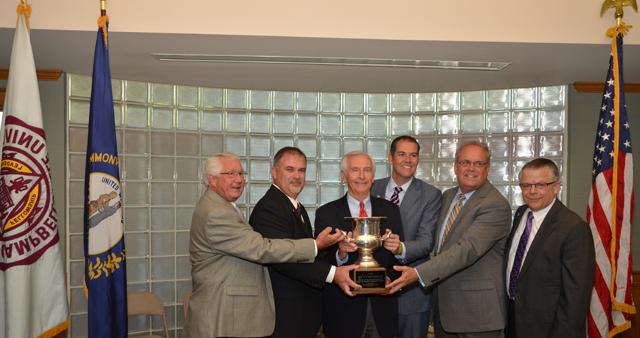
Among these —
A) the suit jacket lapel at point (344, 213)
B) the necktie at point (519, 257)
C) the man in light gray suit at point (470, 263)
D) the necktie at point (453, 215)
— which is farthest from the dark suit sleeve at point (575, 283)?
the suit jacket lapel at point (344, 213)

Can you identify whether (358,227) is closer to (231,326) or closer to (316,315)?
(316,315)

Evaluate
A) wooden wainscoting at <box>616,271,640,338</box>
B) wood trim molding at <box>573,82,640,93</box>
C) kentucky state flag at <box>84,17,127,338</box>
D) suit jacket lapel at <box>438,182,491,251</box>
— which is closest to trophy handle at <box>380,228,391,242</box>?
suit jacket lapel at <box>438,182,491,251</box>

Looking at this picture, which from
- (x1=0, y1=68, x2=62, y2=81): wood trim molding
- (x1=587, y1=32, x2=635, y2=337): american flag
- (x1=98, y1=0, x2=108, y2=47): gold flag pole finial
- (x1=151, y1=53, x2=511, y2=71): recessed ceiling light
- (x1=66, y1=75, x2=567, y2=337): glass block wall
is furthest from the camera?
(x1=66, y1=75, x2=567, y2=337): glass block wall

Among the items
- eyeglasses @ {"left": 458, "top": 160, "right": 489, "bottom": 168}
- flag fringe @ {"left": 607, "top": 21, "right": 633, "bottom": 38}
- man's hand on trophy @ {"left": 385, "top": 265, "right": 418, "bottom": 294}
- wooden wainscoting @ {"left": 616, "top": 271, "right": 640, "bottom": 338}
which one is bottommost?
wooden wainscoting @ {"left": 616, "top": 271, "right": 640, "bottom": 338}

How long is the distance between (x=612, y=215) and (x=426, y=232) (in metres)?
1.15

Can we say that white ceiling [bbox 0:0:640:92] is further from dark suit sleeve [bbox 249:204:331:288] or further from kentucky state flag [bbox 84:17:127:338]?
dark suit sleeve [bbox 249:204:331:288]

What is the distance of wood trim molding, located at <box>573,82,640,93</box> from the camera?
583 centimetres

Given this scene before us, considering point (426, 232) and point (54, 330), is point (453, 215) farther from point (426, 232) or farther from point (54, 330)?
point (54, 330)

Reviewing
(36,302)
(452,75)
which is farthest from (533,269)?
(36,302)

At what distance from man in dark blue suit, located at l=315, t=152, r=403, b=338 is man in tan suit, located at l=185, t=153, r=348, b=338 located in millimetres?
273

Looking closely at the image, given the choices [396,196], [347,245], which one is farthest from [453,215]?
[347,245]

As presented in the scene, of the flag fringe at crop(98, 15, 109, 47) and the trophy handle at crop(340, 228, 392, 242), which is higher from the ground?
the flag fringe at crop(98, 15, 109, 47)

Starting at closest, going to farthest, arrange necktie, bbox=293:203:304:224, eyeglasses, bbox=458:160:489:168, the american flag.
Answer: necktie, bbox=293:203:304:224, eyeglasses, bbox=458:160:489:168, the american flag

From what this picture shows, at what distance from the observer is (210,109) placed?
6.29 m
